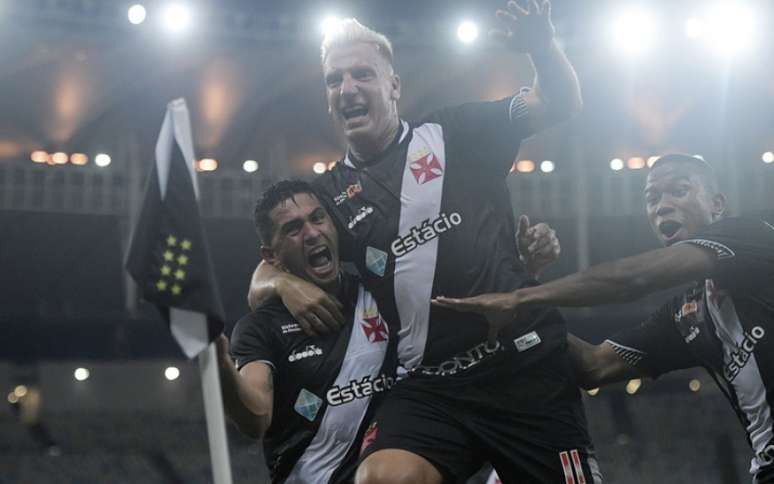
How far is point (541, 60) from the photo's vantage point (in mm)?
4246

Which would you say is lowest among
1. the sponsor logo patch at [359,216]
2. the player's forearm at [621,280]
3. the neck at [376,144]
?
the player's forearm at [621,280]

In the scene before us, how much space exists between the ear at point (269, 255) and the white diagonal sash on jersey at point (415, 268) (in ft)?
3.31

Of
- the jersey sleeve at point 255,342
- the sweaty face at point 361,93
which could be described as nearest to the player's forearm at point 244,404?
the jersey sleeve at point 255,342

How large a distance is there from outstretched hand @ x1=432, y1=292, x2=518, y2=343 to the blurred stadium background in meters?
17.6

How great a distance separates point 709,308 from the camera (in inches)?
203

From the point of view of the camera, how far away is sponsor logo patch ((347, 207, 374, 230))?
4.59 meters

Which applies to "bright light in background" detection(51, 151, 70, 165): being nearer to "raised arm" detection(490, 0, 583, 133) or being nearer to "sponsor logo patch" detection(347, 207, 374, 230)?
"sponsor logo patch" detection(347, 207, 374, 230)

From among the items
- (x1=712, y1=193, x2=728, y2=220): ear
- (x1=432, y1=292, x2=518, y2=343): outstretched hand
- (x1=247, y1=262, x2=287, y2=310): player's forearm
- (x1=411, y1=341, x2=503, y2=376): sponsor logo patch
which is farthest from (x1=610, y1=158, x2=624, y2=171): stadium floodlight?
(x1=432, y1=292, x2=518, y2=343): outstretched hand

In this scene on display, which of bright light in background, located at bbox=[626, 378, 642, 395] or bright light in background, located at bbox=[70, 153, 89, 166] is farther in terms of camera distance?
bright light in background, located at bbox=[70, 153, 89, 166]

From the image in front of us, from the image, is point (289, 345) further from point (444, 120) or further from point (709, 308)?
point (709, 308)

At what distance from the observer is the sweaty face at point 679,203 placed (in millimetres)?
5266

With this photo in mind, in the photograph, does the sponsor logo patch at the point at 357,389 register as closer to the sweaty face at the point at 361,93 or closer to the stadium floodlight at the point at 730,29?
the sweaty face at the point at 361,93

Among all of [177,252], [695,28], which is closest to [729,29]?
[695,28]

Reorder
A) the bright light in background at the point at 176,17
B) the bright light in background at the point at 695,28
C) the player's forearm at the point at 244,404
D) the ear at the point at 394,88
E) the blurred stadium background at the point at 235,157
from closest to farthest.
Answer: the player's forearm at the point at 244,404, the ear at the point at 394,88, the blurred stadium background at the point at 235,157, the bright light in background at the point at 176,17, the bright light in background at the point at 695,28
